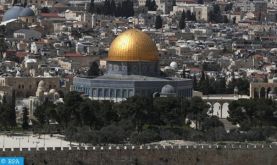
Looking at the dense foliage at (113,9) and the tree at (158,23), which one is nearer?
the tree at (158,23)

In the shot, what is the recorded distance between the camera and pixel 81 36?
435 feet

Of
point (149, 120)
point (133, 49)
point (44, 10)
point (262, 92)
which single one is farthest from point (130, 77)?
point (44, 10)

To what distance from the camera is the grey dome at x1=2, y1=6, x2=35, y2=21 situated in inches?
5408

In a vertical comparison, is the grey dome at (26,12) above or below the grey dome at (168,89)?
below

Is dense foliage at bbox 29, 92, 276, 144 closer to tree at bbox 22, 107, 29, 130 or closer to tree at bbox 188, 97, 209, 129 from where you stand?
tree at bbox 188, 97, 209, 129

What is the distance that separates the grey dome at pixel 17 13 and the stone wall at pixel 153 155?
81.6m

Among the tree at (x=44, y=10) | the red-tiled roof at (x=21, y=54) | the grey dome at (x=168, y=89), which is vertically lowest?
the tree at (x=44, y=10)

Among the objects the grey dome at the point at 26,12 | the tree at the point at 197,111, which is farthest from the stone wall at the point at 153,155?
the grey dome at the point at 26,12

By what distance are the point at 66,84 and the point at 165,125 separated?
23392 millimetres

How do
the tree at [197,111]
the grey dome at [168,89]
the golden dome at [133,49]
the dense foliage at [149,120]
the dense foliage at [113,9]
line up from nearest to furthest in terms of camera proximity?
the dense foliage at [149,120]
the tree at [197,111]
the grey dome at [168,89]
the golden dome at [133,49]
the dense foliage at [113,9]

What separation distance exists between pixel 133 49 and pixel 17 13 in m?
54.4

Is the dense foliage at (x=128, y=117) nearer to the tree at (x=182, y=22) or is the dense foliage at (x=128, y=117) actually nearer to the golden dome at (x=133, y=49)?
the golden dome at (x=133, y=49)

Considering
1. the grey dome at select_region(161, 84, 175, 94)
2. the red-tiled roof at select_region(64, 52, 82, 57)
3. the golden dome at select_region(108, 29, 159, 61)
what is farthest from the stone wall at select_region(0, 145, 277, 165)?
the red-tiled roof at select_region(64, 52, 82, 57)

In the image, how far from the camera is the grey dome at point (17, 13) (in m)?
137
